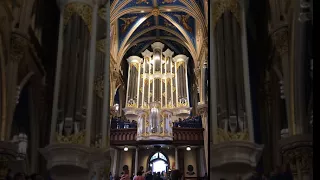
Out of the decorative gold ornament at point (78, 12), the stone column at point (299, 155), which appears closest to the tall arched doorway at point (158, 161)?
the decorative gold ornament at point (78, 12)

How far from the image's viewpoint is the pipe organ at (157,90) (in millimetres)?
20062

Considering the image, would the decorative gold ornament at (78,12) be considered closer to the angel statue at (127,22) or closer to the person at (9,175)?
the person at (9,175)

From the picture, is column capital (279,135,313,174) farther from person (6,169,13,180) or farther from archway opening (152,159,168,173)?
archway opening (152,159,168,173)

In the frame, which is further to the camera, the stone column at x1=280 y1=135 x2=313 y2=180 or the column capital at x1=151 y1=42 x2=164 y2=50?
the column capital at x1=151 y1=42 x2=164 y2=50

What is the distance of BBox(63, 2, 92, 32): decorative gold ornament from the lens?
9141 millimetres

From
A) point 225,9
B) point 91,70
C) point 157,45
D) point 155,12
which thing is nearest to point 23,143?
point 91,70

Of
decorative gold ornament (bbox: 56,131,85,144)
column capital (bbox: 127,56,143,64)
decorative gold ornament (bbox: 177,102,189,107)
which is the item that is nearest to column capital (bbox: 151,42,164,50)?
column capital (bbox: 127,56,143,64)

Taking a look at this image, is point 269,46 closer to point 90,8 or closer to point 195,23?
point 90,8

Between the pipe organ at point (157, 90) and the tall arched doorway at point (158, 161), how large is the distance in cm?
100

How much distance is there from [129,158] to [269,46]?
12222 millimetres

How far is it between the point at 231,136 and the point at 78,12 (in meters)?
3.88

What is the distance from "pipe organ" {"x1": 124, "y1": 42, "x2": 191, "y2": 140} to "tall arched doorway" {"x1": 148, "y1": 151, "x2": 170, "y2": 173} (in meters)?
1.00

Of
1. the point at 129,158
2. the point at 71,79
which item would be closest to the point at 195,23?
the point at 129,158

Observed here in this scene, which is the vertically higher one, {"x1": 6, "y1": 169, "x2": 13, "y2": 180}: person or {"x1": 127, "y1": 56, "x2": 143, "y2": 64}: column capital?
{"x1": 127, "y1": 56, "x2": 143, "y2": 64}: column capital
